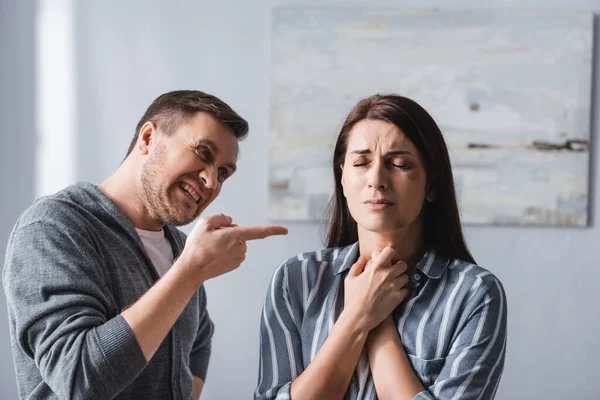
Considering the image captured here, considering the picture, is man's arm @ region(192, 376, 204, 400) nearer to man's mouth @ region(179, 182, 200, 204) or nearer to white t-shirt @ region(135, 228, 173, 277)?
white t-shirt @ region(135, 228, 173, 277)

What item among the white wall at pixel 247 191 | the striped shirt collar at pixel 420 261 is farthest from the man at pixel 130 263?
the white wall at pixel 247 191

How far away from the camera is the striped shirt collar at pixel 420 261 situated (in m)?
1.44

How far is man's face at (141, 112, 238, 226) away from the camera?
1.71 meters

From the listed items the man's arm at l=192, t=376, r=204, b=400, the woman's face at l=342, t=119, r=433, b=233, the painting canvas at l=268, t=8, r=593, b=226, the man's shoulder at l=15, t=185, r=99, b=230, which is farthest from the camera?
the painting canvas at l=268, t=8, r=593, b=226

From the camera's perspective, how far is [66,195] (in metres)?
1.65

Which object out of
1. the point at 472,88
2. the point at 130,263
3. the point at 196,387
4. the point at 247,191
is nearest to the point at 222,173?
the point at 130,263

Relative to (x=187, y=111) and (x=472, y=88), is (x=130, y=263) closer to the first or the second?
(x=187, y=111)

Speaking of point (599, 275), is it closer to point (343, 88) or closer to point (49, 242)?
point (343, 88)

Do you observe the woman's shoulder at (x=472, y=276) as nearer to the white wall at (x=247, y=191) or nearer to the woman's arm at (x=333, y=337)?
the woman's arm at (x=333, y=337)

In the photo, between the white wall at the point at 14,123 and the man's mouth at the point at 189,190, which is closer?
the man's mouth at the point at 189,190

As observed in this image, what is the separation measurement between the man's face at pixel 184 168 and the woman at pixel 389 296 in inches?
13.6

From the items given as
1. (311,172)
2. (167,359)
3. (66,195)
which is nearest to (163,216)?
(66,195)

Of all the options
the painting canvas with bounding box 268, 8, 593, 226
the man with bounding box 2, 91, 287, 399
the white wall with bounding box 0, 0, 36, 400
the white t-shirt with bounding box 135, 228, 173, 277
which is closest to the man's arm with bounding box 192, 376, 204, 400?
the man with bounding box 2, 91, 287, 399

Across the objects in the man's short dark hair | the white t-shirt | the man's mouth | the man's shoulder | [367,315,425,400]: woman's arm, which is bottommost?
[367,315,425,400]: woman's arm
